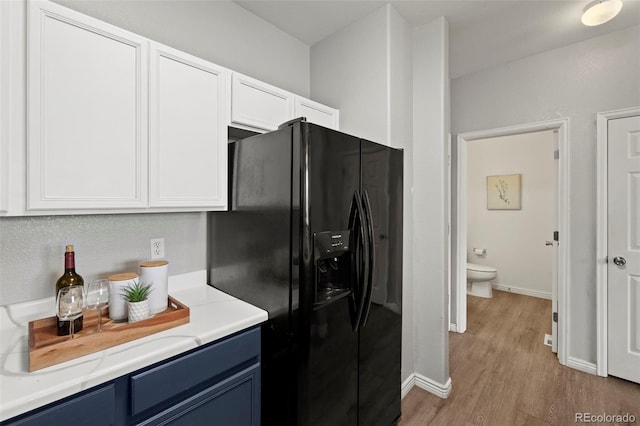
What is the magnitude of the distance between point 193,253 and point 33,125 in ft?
3.14

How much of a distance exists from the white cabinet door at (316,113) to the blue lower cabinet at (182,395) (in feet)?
4.60

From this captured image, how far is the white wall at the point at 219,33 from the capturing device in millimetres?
1518

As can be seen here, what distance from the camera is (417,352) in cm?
230

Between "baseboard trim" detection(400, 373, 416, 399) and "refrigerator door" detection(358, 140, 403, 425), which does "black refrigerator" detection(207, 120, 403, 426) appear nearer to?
"refrigerator door" detection(358, 140, 403, 425)

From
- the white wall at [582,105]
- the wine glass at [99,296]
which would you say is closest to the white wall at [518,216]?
the white wall at [582,105]

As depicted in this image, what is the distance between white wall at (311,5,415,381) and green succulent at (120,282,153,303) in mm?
1636

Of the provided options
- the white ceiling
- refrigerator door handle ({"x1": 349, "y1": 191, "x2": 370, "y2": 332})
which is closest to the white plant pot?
refrigerator door handle ({"x1": 349, "y1": 191, "x2": 370, "y2": 332})

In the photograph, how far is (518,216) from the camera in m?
4.46

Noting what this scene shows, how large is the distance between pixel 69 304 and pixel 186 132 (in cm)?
85

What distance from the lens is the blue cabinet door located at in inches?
41.8

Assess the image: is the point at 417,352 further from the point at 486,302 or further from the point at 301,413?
the point at 486,302

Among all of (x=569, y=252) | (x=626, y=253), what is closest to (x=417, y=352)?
(x=569, y=252)

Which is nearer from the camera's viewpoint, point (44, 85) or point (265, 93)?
point (44, 85)

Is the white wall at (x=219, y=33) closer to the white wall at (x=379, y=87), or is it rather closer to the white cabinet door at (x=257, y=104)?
the white wall at (x=379, y=87)
